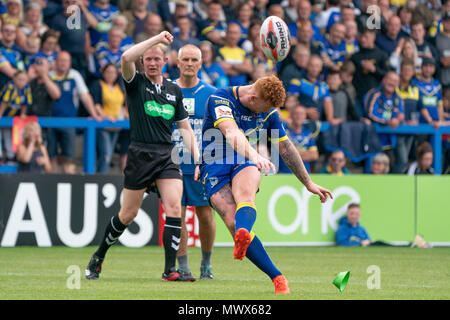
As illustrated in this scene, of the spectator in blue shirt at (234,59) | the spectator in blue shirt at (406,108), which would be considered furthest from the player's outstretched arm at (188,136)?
the spectator in blue shirt at (406,108)

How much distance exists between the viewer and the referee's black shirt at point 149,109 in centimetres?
936

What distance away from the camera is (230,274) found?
10258 millimetres

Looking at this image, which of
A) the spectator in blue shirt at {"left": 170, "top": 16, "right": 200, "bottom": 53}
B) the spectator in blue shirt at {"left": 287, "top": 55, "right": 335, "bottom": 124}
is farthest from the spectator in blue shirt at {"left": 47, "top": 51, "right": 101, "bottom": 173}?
the spectator in blue shirt at {"left": 287, "top": 55, "right": 335, "bottom": 124}

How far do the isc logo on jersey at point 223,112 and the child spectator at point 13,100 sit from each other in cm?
739

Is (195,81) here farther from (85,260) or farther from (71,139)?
(71,139)

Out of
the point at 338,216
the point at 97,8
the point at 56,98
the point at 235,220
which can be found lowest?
the point at 338,216

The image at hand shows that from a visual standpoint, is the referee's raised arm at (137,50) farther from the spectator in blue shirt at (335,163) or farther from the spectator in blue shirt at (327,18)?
the spectator in blue shirt at (327,18)

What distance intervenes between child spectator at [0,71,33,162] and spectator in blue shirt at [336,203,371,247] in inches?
222

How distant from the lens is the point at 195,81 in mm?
10188

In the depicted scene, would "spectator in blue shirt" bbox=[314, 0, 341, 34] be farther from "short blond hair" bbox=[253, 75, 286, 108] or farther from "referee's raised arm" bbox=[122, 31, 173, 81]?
"short blond hair" bbox=[253, 75, 286, 108]

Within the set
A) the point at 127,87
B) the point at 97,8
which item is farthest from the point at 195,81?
the point at 97,8

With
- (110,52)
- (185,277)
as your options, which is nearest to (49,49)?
(110,52)

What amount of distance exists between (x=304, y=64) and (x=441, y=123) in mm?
3064

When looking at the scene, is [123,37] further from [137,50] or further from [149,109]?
[137,50]
